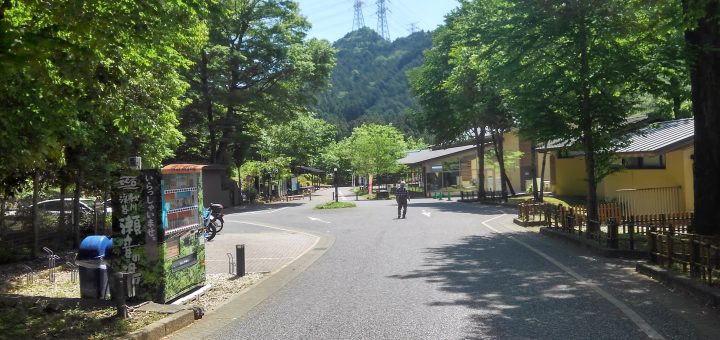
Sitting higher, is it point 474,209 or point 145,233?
point 145,233

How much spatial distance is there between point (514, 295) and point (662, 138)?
15.4 m

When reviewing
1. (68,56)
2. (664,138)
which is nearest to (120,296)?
(68,56)

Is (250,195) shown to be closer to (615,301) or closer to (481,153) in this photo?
(481,153)

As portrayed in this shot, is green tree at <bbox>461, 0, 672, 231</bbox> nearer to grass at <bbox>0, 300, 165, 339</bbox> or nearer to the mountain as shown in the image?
grass at <bbox>0, 300, 165, 339</bbox>

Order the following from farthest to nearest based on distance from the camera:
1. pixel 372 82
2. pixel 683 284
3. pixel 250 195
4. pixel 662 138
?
pixel 372 82
pixel 250 195
pixel 662 138
pixel 683 284

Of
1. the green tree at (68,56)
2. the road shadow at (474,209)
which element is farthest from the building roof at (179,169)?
the road shadow at (474,209)

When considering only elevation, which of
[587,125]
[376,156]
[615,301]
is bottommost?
[615,301]

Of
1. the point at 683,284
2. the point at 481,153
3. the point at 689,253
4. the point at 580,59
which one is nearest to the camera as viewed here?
the point at 683,284

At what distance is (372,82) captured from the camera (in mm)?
171125

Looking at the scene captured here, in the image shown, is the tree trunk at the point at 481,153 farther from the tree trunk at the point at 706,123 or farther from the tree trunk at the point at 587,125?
the tree trunk at the point at 706,123

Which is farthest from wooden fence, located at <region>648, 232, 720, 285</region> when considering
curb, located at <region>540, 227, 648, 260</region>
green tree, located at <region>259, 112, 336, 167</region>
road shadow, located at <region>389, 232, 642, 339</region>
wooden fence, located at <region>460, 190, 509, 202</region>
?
green tree, located at <region>259, 112, 336, 167</region>

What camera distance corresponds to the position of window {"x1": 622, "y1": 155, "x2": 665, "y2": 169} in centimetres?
2369

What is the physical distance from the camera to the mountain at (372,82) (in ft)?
495

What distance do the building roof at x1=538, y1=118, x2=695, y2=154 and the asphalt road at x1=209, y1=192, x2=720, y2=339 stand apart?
22.3 ft
